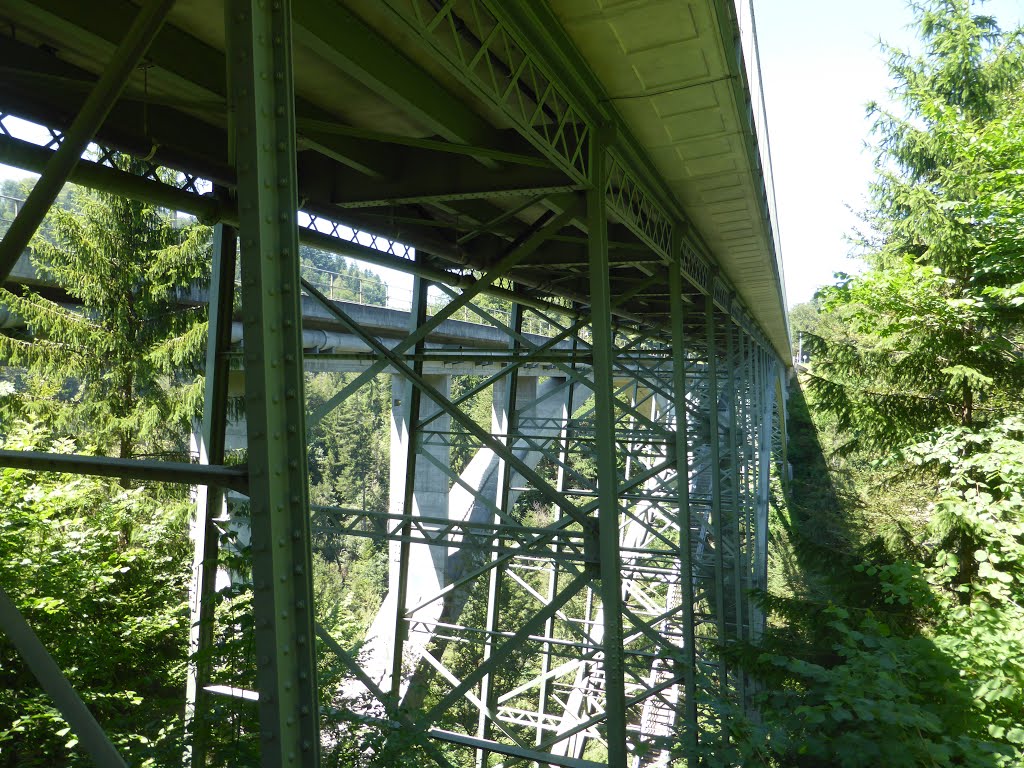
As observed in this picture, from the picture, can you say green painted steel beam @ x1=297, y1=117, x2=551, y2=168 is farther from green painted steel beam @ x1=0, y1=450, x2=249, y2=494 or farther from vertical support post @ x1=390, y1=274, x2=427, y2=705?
vertical support post @ x1=390, y1=274, x2=427, y2=705

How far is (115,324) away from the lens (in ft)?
34.5

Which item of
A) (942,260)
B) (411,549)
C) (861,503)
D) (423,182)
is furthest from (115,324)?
(861,503)

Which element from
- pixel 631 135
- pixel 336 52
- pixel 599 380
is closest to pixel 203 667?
pixel 599 380

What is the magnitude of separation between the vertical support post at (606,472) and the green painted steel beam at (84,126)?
3.11 metres

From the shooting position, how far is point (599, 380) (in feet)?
15.7

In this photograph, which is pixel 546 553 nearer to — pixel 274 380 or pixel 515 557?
pixel 274 380

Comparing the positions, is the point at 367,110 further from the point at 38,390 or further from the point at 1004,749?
the point at 38,390

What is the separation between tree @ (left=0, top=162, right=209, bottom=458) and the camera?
1018cm

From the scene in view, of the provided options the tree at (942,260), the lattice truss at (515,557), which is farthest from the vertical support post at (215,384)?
the tree at (942,260)

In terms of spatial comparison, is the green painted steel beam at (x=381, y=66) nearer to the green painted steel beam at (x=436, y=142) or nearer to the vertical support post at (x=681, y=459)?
the green painted steel beam at (x=436, y=142)

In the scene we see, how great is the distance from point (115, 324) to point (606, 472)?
879cm

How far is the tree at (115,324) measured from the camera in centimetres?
1018

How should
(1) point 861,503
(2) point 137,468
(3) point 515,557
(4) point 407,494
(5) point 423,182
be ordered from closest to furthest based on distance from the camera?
(2) point 137,468, (5) point 423,182, (4) point 407,494, (3) point 515,557, (1) point 861,503

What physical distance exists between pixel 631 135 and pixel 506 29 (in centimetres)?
201
